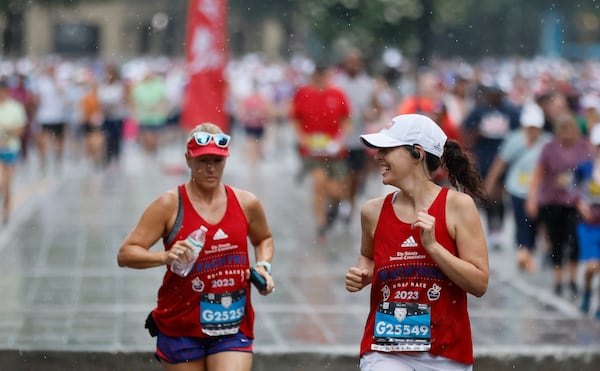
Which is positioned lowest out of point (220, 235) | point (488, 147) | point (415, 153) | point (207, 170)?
point (220, 235)

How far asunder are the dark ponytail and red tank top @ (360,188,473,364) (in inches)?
12.7

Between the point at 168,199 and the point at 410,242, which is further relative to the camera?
the point at 168,199

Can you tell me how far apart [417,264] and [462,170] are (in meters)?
0.60

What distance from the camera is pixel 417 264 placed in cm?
514

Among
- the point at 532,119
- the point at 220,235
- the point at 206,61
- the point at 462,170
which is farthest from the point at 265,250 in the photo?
the point at 206,61

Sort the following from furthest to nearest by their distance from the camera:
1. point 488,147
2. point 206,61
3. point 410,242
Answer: point 206,61, point 488,147, point 410,242

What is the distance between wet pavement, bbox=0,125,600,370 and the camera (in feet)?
26.6

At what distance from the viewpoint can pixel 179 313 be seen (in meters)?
5.83

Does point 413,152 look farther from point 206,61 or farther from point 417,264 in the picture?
point 206,61

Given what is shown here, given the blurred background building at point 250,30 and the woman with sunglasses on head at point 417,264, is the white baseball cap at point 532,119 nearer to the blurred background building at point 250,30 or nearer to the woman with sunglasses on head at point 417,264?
the woman with sunglasses on head at point 417,264

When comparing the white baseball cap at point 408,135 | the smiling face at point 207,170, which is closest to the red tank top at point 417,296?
the white baseball cap at point 408,135

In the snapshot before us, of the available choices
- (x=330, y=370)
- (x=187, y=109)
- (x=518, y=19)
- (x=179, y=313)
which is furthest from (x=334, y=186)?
(x=518, y=19)

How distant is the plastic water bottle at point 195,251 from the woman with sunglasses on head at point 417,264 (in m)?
0.74

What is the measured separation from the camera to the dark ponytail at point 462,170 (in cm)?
551
